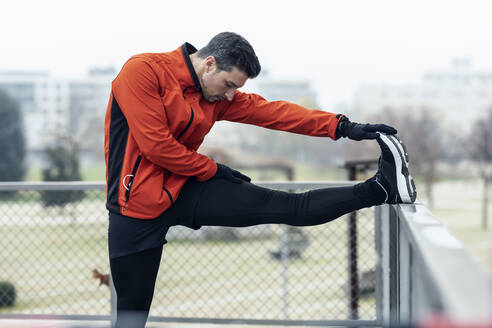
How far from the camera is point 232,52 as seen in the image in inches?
69.4

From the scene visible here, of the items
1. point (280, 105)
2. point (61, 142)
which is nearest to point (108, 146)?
point (280, 105)

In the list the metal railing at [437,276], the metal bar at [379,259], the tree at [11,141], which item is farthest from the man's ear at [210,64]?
the tree at [11,141]

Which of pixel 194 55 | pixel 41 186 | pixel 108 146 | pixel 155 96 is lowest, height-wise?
pixel 41 186

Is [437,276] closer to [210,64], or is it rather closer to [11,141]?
[210,64]

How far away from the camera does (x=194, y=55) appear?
1.87 m

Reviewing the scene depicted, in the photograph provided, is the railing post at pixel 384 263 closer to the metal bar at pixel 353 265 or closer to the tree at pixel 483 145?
the metal bar at pixel 353 265

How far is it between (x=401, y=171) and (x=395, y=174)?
24 millimetres

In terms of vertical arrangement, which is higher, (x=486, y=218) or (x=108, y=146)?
(x=108, y=146)

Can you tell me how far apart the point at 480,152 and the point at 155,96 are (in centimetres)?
1891

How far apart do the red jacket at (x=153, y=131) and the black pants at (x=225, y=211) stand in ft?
0.23

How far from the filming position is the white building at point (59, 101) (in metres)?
20.0

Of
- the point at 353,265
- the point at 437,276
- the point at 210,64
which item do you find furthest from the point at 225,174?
the point at 353,265

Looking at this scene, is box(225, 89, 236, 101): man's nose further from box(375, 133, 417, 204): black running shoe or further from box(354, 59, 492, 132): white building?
box(354, 59, 492, 132): white building

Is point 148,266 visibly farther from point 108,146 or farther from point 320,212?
point 320,212
